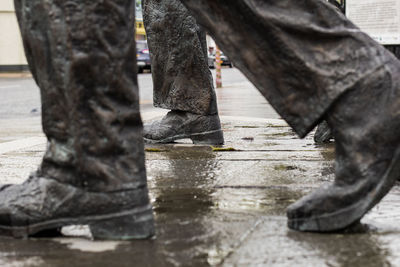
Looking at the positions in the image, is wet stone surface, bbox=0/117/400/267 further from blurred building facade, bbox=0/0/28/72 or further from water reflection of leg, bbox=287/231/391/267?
blurred building facade, bbox=0/0/28/72

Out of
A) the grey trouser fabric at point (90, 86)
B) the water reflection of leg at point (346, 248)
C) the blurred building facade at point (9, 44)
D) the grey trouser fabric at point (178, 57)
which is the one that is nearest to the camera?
the water reflection of leg at point (346, 248)

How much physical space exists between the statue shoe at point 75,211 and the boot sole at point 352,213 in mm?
410

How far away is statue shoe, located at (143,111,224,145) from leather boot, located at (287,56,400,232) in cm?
221

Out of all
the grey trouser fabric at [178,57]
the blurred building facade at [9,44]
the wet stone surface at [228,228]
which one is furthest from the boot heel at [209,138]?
the blurred building facade at [9,44]

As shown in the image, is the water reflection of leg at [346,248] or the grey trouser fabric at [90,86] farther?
the grey trouser fabric at [90,86]

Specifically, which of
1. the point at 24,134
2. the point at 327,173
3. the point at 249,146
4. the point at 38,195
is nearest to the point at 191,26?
the point at 249,146

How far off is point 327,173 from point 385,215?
2.48 feet

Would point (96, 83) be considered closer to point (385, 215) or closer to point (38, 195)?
point (38, 195)

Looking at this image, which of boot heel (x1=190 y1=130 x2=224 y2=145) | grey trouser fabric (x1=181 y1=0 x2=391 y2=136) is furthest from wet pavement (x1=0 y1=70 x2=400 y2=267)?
boot heel (x1=190 y1=130 x2=224 y2=145)

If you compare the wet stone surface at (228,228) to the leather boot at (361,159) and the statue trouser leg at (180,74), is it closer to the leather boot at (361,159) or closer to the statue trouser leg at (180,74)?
the leather boot at (361,159)

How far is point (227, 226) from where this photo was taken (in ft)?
6.31

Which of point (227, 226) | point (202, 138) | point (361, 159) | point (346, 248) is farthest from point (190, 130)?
point (346, 248)

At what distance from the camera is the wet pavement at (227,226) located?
5.32ft

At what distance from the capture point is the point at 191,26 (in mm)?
3953
